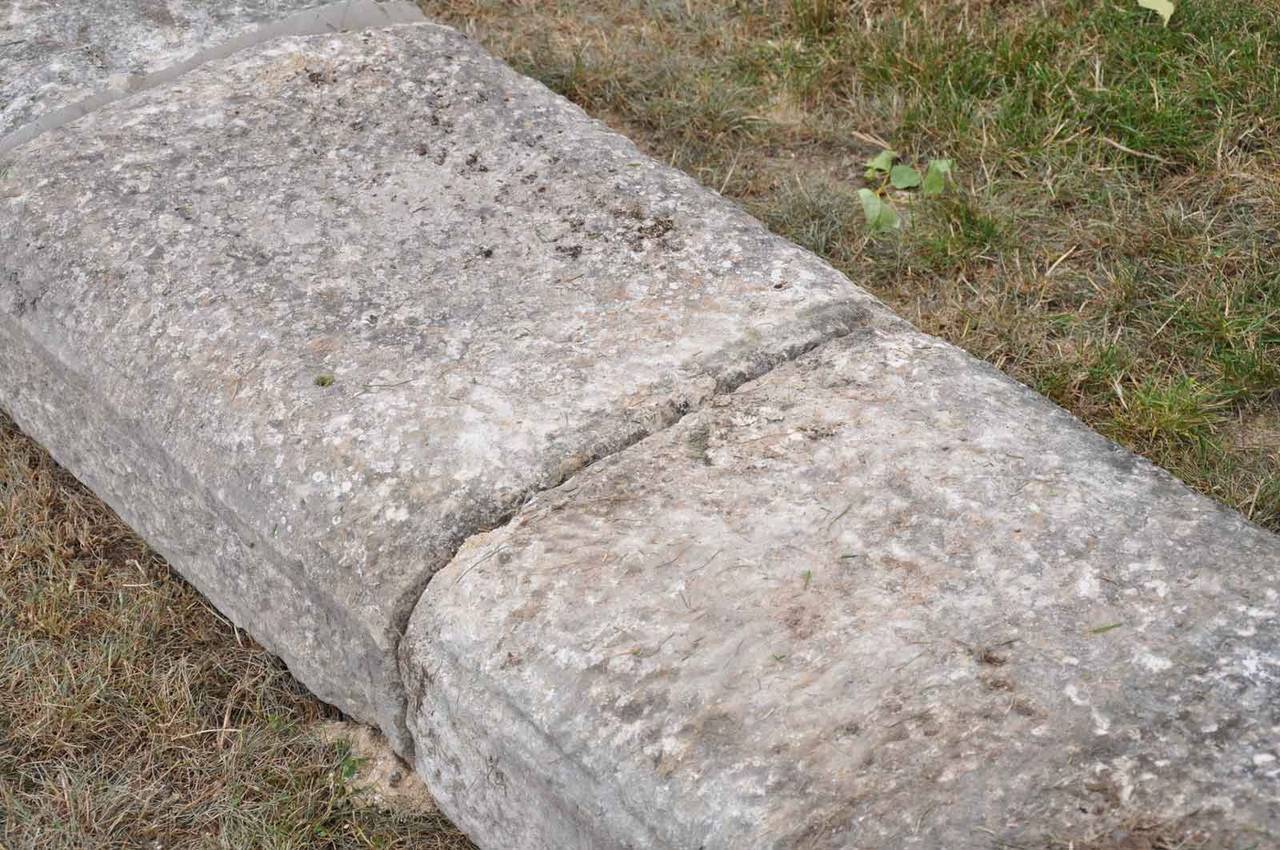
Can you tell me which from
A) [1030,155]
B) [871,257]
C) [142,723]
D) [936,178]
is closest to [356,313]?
[142,723]

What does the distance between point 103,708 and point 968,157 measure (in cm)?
196

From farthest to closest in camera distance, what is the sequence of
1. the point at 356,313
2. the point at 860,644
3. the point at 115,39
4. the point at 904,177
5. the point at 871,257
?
the point at 904,177, the point at 871,257, the point at 115,39, the point at 356,313, the point at 860,644

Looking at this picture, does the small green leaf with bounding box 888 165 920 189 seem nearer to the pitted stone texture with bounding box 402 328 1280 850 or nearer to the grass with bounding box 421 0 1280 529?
the grass with bounding box 421 0 1280 529

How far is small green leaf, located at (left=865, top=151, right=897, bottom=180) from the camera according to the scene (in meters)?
2.93

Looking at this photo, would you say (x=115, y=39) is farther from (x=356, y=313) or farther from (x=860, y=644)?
(x=860, y=644)

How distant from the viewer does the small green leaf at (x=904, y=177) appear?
288cm

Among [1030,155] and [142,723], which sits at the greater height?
[1030,155]

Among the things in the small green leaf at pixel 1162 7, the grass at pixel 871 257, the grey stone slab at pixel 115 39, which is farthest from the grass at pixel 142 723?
the small green leaf at pixel 1162 7

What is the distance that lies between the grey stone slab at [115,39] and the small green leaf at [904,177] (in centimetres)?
101

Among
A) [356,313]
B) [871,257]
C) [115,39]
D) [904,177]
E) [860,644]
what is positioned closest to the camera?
[860,644]

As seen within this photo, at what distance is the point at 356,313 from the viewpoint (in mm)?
2014

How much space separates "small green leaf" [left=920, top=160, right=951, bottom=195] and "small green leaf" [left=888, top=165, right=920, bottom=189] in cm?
4

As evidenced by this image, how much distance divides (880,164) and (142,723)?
1.81 meters

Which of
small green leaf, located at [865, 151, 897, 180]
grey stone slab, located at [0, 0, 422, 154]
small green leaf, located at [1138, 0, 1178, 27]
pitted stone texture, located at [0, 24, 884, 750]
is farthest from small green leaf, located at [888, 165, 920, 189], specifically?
grey stone slab, located at [0, 0, 422, 154]
